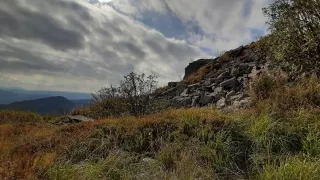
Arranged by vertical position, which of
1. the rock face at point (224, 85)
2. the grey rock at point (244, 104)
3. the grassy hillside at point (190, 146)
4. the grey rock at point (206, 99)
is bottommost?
the grassy hillside at point (190, 146)

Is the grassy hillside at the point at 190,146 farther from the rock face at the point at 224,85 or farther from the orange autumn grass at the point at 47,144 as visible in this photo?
the rock face at the point at 224,85

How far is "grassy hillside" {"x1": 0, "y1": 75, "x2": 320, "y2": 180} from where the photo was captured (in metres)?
6.49

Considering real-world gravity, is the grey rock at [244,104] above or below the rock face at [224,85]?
below

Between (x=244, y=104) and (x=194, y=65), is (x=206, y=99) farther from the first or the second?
(x=194, y=65)

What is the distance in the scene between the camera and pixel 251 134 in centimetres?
809

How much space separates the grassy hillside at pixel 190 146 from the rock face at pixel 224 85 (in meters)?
2.16

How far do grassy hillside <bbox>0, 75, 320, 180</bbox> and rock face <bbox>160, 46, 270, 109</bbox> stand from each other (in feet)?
7.09

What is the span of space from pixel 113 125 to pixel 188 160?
3.57 metres

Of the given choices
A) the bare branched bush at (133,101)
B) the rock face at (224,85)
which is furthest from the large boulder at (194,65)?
the bare branched bush at (133,101)

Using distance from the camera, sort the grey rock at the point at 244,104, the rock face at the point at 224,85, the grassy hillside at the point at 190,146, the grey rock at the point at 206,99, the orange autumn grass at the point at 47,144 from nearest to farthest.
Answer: the grassy hillside at the point at 190,146, the orange autumn grass at the point at 47,144, the grey rock at the point at 244,104, the rock face at the point at 224,85, the grey rock at the point at 206,99

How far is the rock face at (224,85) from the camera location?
1373 cm

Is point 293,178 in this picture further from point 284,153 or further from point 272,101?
point 272,101

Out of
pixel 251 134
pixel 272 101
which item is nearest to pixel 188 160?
pixel 251 134

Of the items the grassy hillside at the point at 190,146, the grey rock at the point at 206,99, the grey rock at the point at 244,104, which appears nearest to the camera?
the grassy hillside at the point at 190,146
